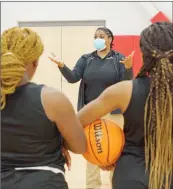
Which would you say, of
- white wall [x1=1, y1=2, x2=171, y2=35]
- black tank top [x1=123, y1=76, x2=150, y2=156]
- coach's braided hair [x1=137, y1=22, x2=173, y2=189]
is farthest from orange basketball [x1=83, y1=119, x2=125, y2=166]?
white wall [x1=1, y1=2, x2=171, y2=35]

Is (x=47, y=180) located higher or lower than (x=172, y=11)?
lower

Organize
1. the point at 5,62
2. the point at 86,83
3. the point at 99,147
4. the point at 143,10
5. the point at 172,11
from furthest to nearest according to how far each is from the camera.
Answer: the point at 143,10 → the point at 172,11 → the point at 86,83 → the point at 99,147 → the point at 5,62

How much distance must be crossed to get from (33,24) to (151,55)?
193 inches

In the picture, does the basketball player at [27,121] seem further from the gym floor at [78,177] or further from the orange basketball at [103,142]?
the gym floor at [78,177]

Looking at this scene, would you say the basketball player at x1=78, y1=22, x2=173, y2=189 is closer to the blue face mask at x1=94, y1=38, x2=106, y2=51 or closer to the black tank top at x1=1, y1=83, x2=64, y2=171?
the black tank top at x1=1, y1=83, x2=64, y2=171

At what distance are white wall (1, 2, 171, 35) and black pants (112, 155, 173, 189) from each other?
4.56m

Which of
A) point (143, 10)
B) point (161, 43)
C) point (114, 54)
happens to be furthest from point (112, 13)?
point (161, 43)

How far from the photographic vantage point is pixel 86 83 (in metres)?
3.51

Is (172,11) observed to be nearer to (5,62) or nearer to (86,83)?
(86,83)

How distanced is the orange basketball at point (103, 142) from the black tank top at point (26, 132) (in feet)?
0.69

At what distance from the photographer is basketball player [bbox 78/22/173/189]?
1606 millimetres

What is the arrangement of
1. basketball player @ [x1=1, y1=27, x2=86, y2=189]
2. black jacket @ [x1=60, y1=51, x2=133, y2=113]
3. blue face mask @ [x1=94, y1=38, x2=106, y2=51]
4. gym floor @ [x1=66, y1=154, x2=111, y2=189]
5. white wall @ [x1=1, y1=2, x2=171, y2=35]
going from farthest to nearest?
white wall @ [x1=1, y1=2, x2=171, y2=35] < gym floor @ [x1=66, y1=154, x2=111, y2=189] < blue face mask @ [x1=94, y1=38, x2=106, y2=51] < black jacket @ [x1=60, y1=51, x2=133, y2=113] < basketball player @ [x1=1, y1=27, x2=86, y2=189]

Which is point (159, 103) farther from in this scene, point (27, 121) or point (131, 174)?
point (27, 121)

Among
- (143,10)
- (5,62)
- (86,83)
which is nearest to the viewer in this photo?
(5,62)
